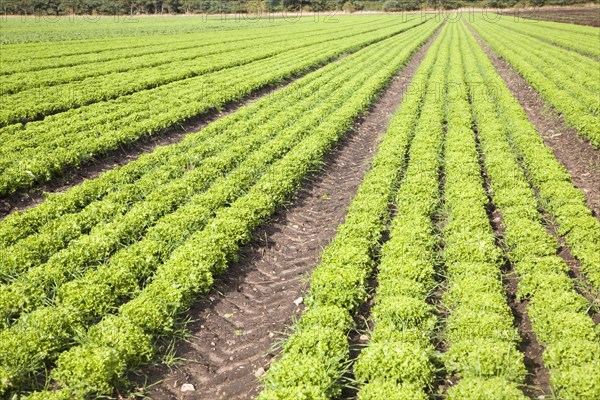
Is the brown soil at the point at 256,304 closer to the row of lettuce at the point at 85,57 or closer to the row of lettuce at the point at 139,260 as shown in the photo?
the row of lettuce at the point at 139,260

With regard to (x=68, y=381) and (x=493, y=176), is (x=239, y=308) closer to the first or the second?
(x=68, y=381)

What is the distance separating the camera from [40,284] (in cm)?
754

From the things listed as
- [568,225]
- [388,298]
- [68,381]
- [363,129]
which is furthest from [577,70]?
[68,381]

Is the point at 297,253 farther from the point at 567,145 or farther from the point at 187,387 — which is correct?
the point at 567,145

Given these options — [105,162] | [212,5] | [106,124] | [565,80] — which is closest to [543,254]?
[105,162]

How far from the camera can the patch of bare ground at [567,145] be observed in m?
13.0

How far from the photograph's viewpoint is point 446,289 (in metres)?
8.30

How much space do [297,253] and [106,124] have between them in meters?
11.2

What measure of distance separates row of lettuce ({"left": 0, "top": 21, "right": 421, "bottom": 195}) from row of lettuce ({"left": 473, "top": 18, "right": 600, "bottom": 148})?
16435 millimetres

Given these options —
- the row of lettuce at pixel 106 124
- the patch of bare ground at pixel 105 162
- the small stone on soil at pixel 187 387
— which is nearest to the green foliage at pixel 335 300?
the small stone on soil at pixel 187 387

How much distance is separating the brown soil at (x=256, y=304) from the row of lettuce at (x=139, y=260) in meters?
0.44

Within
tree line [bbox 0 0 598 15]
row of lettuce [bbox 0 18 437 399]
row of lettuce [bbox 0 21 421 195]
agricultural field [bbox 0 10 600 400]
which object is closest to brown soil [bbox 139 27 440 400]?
agricultural field [bbox 0 10 600 400]

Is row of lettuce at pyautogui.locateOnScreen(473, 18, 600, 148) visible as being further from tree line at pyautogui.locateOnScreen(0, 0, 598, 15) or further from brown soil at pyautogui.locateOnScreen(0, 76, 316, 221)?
tree line at pyautogui.locateOnScreen(0, 0, 598, 15)

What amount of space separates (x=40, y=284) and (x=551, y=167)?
14.0 metres
